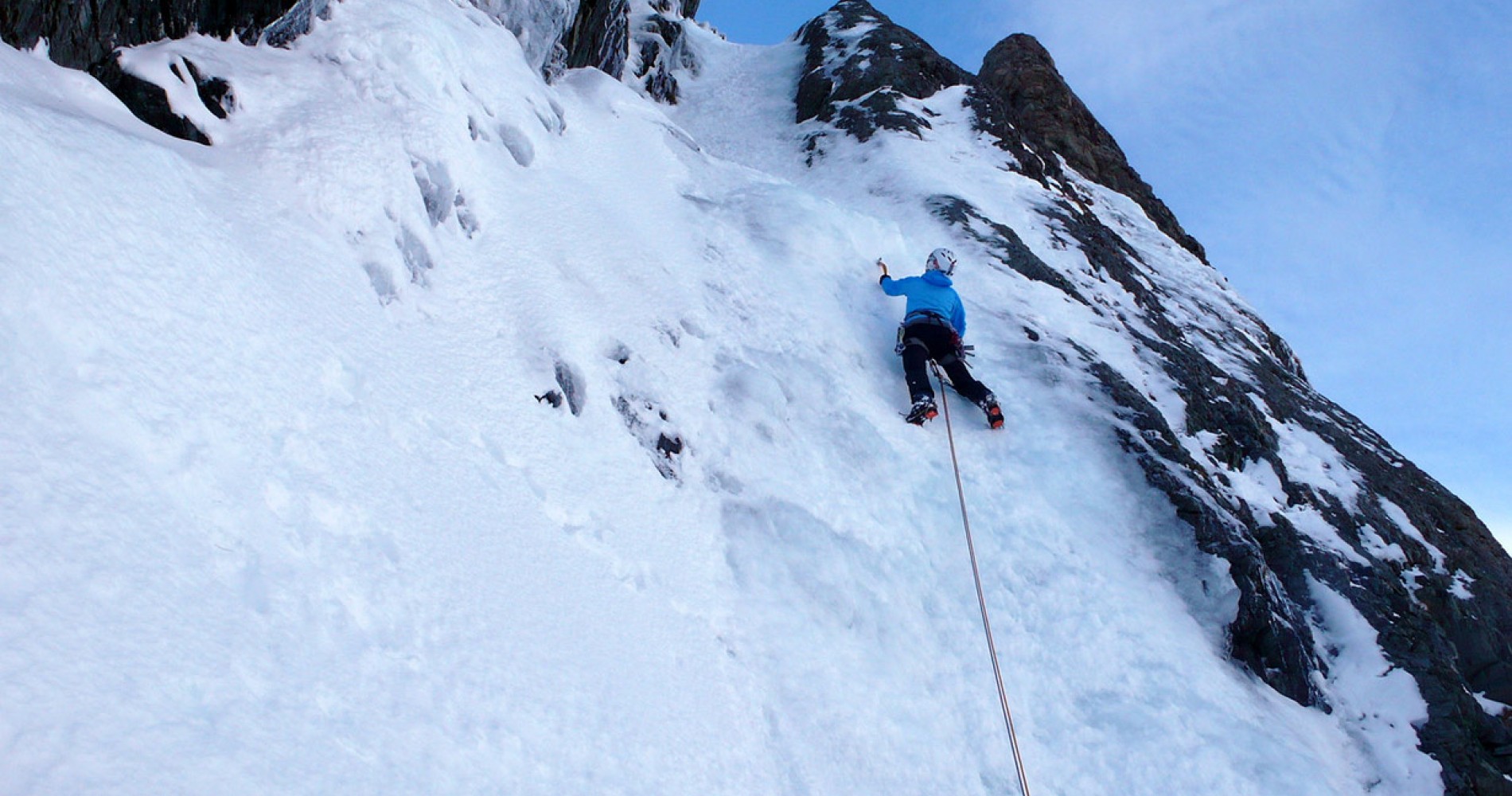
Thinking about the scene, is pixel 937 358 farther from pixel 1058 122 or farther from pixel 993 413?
pixel 1058 122

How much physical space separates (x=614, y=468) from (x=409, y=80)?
13.8ft

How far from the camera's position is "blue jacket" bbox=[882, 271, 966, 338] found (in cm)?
888

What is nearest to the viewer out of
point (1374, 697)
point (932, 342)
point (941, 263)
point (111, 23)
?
point (111, 23)

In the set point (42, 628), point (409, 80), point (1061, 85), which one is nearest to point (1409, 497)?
point (409, 80)

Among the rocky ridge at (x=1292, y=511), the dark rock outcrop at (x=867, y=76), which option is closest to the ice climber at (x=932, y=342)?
the rocky ridge at (x=1292, y=511)

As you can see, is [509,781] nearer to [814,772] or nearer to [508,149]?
[814,772]

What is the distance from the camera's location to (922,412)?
26.2 ft

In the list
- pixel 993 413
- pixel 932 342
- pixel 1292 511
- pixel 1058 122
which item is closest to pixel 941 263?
pixel 932 342

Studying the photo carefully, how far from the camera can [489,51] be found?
9.77 meters

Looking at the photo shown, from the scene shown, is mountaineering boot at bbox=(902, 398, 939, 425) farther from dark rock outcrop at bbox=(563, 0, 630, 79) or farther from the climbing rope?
dark rock outcrop at bbox=(563, 0, 630, 79)

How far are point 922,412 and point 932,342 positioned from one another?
914mm

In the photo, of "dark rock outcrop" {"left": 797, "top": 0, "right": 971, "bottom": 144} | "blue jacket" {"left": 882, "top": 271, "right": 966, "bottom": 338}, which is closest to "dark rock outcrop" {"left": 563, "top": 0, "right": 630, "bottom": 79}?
"dark rock outcrop" {"left": 797, "top": 0, "right": 971, "bottom": 144}

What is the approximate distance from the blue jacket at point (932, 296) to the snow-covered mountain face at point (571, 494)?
569 millimetres

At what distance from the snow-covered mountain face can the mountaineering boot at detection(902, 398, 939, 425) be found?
0.15m
